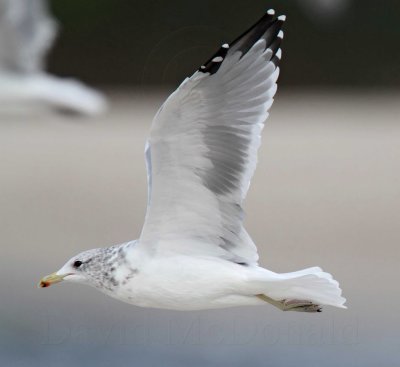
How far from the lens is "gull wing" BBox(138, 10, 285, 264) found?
11.6 feet

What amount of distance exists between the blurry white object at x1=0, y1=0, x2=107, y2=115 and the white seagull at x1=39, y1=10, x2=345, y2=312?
12.5ft

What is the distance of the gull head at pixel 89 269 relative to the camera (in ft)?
12.2

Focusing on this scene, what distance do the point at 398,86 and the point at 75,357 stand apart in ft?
20.8

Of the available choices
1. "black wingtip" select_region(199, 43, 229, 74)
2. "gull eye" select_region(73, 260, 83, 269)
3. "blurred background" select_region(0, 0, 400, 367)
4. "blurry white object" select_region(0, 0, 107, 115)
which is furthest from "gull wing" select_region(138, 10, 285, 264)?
"blurry white object" select_region(0, 0, 107, 115)

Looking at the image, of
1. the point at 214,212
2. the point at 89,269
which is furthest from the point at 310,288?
the point at 89,269

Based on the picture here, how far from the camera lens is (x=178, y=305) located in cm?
365

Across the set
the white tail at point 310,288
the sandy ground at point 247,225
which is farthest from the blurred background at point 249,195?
the white tail at point 310,288

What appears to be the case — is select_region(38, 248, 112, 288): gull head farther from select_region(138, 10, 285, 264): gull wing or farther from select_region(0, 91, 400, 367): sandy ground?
select_region(0, 91, 400, 367): sandy ground

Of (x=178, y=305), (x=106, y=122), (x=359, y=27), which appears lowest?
(x=178, y=305)

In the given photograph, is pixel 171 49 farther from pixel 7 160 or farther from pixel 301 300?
pixel 301 300

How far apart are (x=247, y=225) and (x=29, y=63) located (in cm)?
156

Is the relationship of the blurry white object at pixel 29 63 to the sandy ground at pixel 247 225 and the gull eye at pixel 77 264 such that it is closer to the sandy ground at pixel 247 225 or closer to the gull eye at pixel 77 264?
the sandy ground at pixel 247 225

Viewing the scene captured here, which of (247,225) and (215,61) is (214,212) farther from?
(247,225)

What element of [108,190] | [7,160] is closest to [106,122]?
[7,160]
